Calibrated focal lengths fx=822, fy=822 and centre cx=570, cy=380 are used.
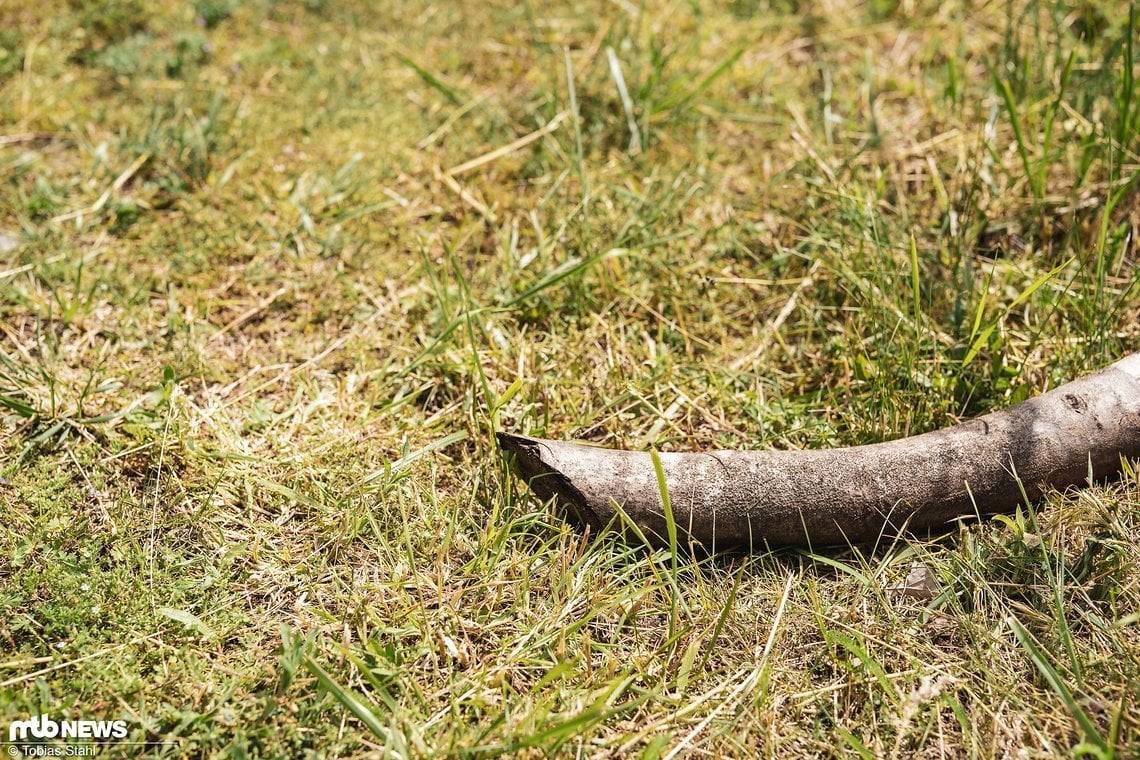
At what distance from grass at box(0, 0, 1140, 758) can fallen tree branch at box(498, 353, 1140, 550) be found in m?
0.08

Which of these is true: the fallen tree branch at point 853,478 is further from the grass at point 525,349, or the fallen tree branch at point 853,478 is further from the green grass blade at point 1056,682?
the green grass blade at point 1056,682

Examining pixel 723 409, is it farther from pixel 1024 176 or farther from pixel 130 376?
pixel 130 376

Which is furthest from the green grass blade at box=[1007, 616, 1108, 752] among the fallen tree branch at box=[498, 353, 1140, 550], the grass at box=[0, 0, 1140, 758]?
the fallen tree branch at box=[498, 353, 1140, 550]

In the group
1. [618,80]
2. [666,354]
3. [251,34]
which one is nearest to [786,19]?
[618,80]

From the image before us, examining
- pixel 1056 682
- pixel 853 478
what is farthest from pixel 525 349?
pixel 1056 682

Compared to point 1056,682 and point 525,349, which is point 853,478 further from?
point 525,349

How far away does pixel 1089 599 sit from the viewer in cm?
203

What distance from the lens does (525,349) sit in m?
2.74

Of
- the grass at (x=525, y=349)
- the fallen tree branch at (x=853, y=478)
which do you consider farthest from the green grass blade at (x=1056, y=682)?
the fallen tree branch at (x=853, y=478)

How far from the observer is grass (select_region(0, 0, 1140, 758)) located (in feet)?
6.29

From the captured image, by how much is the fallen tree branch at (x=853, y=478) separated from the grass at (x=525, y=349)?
8cm

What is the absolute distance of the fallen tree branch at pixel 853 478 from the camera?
7.30 ft

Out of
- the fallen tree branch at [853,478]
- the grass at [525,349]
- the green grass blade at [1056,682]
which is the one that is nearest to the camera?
the green grass blade at [1056,682]

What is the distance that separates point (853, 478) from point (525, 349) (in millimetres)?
1113
